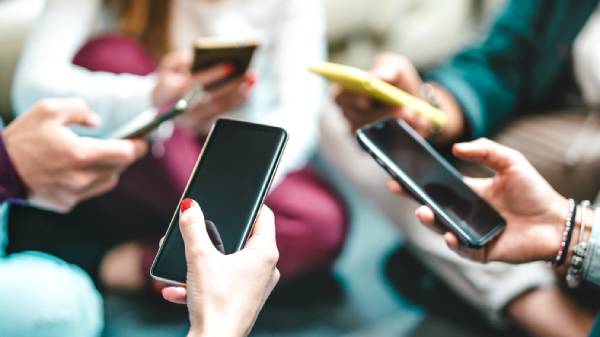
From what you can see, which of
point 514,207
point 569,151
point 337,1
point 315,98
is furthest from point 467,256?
point 337,1

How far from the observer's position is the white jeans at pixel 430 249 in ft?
1.83

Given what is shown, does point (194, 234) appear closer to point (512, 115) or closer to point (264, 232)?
point (264, 232)

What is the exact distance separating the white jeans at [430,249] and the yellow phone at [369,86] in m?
0.10

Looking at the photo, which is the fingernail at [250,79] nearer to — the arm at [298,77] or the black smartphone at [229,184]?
the arm at [298,77]

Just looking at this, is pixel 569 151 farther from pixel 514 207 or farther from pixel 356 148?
pixel 356 148

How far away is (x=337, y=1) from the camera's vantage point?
0.89 meters

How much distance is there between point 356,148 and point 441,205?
0.96 ft

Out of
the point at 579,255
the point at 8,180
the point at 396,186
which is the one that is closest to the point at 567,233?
the point at 579,255

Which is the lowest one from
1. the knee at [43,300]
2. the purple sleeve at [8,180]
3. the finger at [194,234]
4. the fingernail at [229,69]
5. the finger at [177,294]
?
the knee at [43,300]

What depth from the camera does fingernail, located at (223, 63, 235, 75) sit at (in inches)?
23.8

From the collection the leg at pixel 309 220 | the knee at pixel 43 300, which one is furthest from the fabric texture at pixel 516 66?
the knee at pixel 43 300

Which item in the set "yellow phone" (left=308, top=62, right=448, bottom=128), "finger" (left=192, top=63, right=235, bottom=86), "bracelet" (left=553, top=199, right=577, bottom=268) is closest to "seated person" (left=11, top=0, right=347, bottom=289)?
"finger" (left=192, top=63, right=235, bottom=86)

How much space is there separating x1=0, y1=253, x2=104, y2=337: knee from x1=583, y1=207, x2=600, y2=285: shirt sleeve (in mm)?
406

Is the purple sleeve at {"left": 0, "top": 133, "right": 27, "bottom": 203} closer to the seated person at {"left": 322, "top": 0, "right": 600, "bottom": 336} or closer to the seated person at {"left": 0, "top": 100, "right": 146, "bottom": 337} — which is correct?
the seated person at {"left": 0, "top": 100, "right": 146, "bottom": 337}
